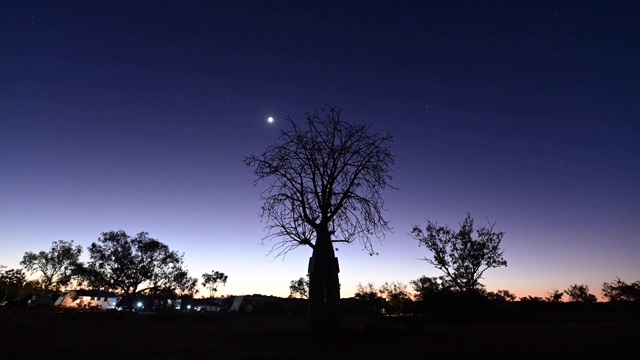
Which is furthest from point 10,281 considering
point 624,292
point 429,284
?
point 624,292

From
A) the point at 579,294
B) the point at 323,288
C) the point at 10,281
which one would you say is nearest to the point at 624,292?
the point at 579,294

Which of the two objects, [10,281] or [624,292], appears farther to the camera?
[10,281]

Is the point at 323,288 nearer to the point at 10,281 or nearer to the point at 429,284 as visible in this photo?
the point at 429,284

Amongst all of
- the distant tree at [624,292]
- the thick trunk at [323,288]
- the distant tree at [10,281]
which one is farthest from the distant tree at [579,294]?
the distant tree at [10,281]

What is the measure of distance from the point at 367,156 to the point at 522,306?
1448 inches

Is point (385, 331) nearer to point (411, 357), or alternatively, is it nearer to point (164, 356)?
point (411, 357)

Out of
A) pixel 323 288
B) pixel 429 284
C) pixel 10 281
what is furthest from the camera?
pixel 10 281

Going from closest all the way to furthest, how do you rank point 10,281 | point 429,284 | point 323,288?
point 323,288, point 429,284, point 10,281

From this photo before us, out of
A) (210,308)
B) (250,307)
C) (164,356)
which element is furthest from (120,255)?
(164,356)

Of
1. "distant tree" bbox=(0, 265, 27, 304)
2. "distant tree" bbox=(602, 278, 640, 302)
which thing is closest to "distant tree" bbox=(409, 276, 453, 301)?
"distant tree" bbox=(602, 278, 640, 302)

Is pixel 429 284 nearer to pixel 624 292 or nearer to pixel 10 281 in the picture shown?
pixel 624 292

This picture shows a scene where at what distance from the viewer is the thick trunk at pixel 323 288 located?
43.9 feet

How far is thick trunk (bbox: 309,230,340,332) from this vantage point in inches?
526

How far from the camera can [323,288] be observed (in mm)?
13539
